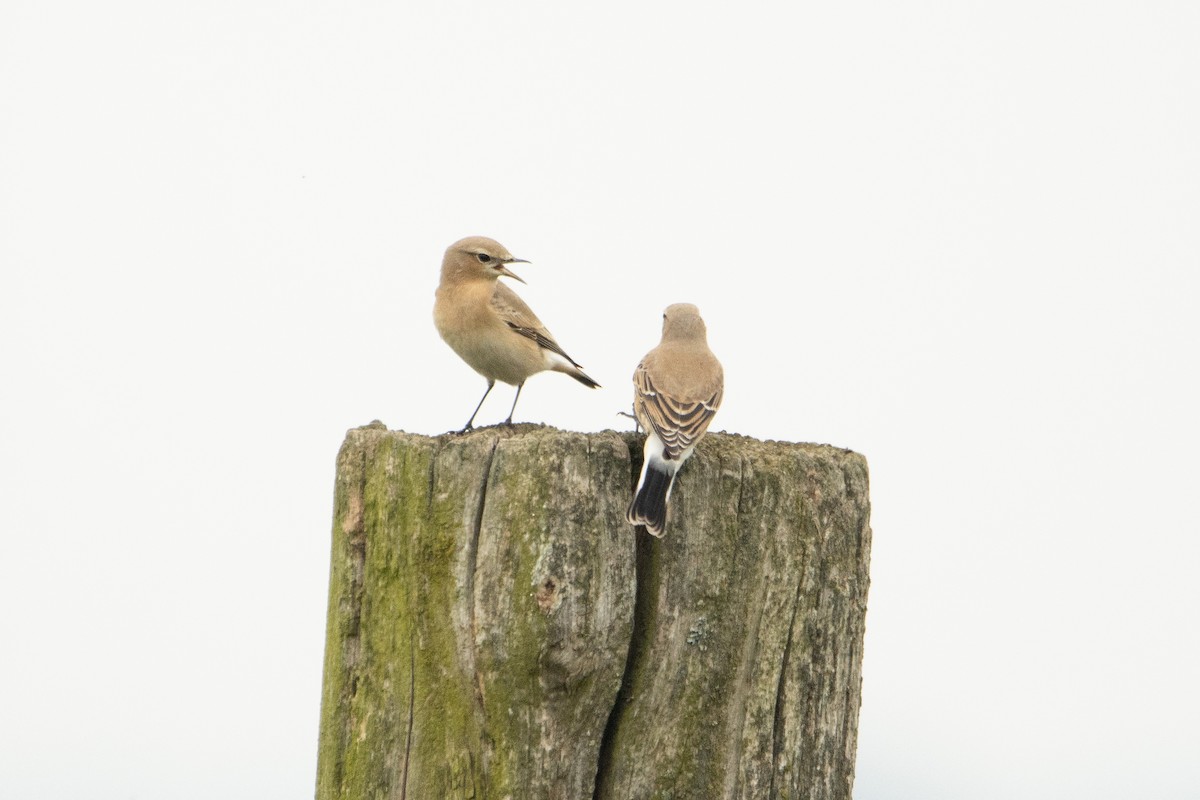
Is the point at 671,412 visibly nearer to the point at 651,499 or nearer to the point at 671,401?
the point at 671,401

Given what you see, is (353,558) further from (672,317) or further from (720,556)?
(672,317)

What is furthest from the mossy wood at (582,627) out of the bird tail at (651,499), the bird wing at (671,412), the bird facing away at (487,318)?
the bird facing away at (487,318)

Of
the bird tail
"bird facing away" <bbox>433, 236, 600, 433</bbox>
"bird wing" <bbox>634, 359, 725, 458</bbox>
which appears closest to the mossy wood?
the bird tail

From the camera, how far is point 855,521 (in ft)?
15.0

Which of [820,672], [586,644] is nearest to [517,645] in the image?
[586,644]

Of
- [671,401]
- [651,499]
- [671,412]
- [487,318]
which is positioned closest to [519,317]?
[487,318]

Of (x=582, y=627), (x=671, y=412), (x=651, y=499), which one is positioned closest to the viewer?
(x=582, y=627)

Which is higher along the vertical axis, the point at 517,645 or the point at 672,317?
the point at 672,317

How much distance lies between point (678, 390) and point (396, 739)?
2268 mm

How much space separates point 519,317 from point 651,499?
5.05 meters

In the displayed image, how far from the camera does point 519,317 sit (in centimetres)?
907

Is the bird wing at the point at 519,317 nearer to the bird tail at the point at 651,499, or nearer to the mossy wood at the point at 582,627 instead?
the mossy wood at the point at 582,627

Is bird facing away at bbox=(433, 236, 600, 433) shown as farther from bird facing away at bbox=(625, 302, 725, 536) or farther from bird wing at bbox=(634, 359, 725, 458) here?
bird wing at bbox=(634, 359, 725, 458)

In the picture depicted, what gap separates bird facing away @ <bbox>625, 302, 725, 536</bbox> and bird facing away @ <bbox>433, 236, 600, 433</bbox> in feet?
6.66
